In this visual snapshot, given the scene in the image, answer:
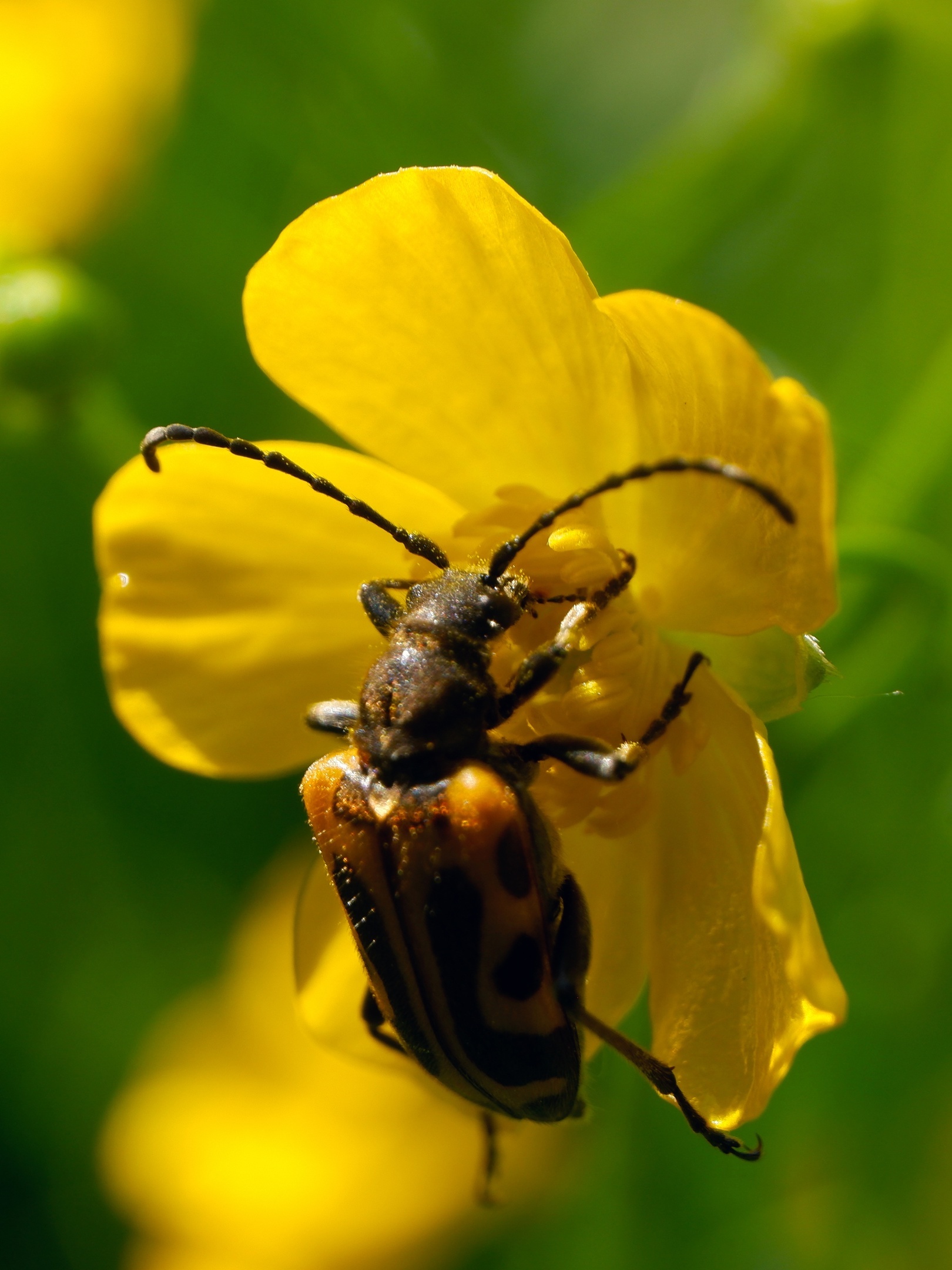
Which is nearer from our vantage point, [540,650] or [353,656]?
[540,650]

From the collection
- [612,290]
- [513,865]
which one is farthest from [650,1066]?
[612,290]

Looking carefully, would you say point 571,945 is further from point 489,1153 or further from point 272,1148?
point 272,1148

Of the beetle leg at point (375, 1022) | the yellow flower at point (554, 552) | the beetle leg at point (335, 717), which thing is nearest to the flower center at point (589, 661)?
the yellow flower at point (554, 552)

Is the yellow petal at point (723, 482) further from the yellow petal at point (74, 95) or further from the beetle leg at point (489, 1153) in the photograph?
the yellow petal at point (74, 95)

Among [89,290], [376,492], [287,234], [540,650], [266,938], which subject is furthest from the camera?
[266,938]

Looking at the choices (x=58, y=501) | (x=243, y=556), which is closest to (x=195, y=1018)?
(x=58, y=501)

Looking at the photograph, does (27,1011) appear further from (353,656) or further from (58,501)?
(353,656)
